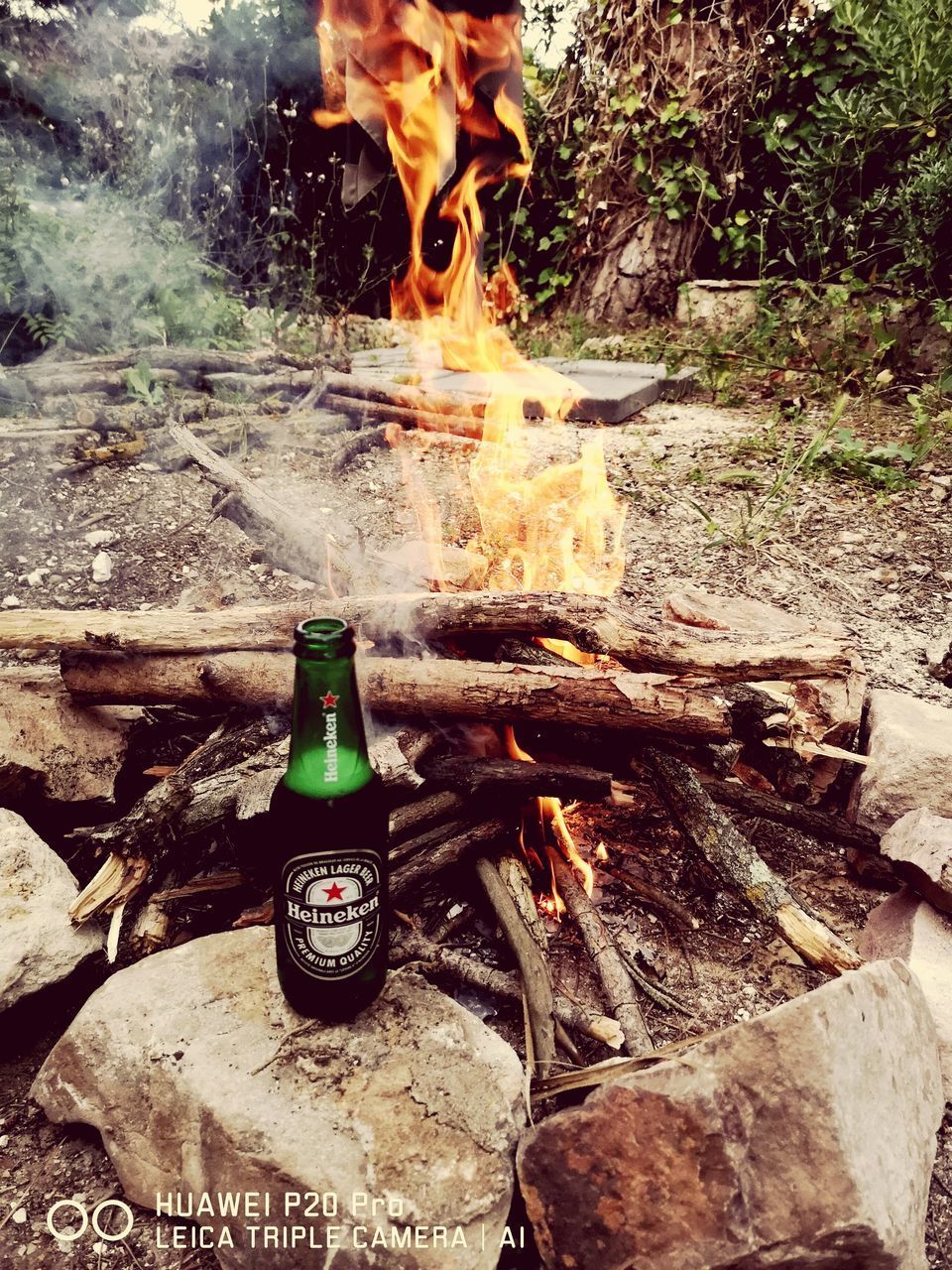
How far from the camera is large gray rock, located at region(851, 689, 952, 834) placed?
2186 mm

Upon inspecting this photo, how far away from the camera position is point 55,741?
217cm

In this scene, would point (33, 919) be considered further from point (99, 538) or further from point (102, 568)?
point (99, 538)

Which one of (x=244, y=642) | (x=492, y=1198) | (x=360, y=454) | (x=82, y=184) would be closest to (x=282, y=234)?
(x=82, y=184)

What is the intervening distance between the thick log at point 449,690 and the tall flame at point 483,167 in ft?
1.64

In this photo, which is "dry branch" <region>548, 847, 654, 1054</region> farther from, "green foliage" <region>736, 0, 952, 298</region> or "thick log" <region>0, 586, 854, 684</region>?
"green foliage" <region>736, 0, 952, 298</region>

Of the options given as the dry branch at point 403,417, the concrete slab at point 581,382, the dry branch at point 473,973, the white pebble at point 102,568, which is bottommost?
the dry branch at point 473,973

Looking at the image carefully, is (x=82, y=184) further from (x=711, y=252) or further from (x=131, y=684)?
(x=131, y=684)

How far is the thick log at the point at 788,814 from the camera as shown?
2266 mm

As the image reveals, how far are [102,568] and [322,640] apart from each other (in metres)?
2.73

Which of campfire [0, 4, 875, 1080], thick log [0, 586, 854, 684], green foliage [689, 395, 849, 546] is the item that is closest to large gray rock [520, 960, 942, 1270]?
campfire [0, 4, 875, 1080]

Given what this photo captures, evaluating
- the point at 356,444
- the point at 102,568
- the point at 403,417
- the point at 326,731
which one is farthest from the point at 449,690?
the point at 403,417

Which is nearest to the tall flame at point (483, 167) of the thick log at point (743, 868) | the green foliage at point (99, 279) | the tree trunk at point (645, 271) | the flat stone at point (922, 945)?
the thick log at point (743, 868)

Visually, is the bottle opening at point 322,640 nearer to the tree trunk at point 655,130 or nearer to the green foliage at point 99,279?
the green foliage at point 99,279

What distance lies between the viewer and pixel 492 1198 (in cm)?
137
